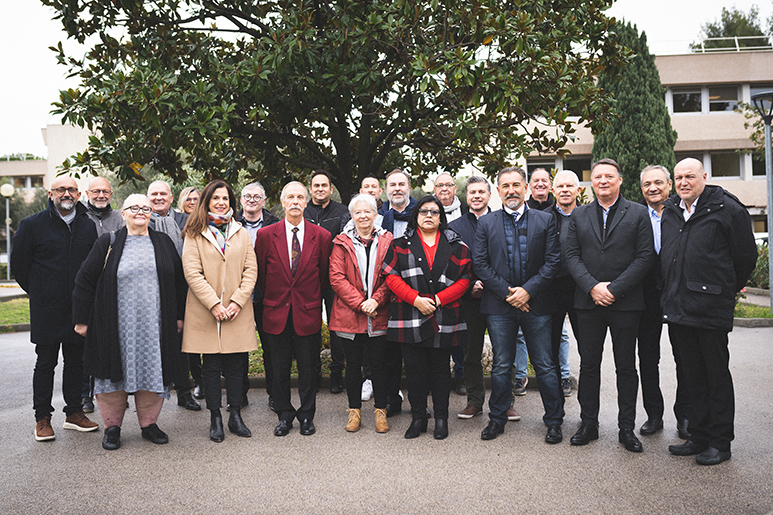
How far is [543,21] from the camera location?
6391 millimetres

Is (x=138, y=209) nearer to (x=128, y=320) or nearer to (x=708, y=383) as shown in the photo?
(x=128, y=320)

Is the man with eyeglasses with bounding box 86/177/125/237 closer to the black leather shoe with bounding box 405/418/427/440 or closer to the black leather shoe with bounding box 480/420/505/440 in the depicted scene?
the black leather shoe with bounding box 405/418/427/440

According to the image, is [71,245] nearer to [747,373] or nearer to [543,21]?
[543,21]

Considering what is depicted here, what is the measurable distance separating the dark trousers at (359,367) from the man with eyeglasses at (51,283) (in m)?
2.49

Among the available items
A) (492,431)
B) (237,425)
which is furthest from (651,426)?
(237,425)

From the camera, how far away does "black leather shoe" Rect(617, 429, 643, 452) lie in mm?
4527

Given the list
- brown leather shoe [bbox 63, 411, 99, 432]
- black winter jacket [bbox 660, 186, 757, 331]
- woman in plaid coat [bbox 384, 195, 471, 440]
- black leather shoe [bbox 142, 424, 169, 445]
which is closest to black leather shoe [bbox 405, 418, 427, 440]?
woman in plaid coat [bbox 384, 195, 471, 440]

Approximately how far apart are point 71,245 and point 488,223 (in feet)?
12.8

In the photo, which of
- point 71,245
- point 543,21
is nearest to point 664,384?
point 543,21

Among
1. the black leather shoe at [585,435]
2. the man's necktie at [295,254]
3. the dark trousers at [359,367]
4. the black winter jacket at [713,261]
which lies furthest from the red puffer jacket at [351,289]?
the black winter jacket at [713,261]

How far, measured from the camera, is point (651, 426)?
16.4 ft

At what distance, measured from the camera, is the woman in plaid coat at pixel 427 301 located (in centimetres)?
504

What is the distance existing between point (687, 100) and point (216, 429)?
102 feet

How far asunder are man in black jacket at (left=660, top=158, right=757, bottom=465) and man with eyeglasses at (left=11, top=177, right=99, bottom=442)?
5.26m
